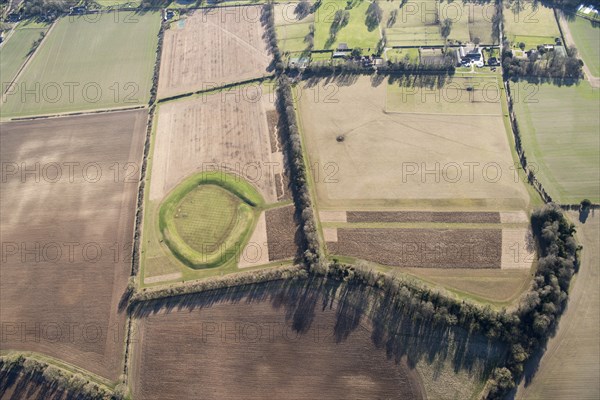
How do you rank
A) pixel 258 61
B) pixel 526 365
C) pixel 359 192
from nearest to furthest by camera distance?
pixel 526 365 < pixel 359 192 < pixel 258 61

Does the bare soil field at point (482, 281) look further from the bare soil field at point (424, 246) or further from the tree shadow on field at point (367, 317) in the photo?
the tree shadow on field at point (367, 317)

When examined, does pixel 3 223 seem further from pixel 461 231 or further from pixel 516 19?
pixel 516 19

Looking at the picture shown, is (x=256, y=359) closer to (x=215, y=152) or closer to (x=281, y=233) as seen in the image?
(x=281, y=233)

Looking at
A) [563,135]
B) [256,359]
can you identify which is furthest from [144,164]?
[563,135]

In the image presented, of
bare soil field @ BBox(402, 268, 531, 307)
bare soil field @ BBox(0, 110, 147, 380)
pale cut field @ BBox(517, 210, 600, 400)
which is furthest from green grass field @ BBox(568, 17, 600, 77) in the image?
bare soil field @ BBox(0, 110, 147, 380)

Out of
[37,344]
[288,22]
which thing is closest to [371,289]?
[37,344]

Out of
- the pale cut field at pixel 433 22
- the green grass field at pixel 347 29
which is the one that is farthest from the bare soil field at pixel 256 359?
the pale cut field at pixel 433 22
